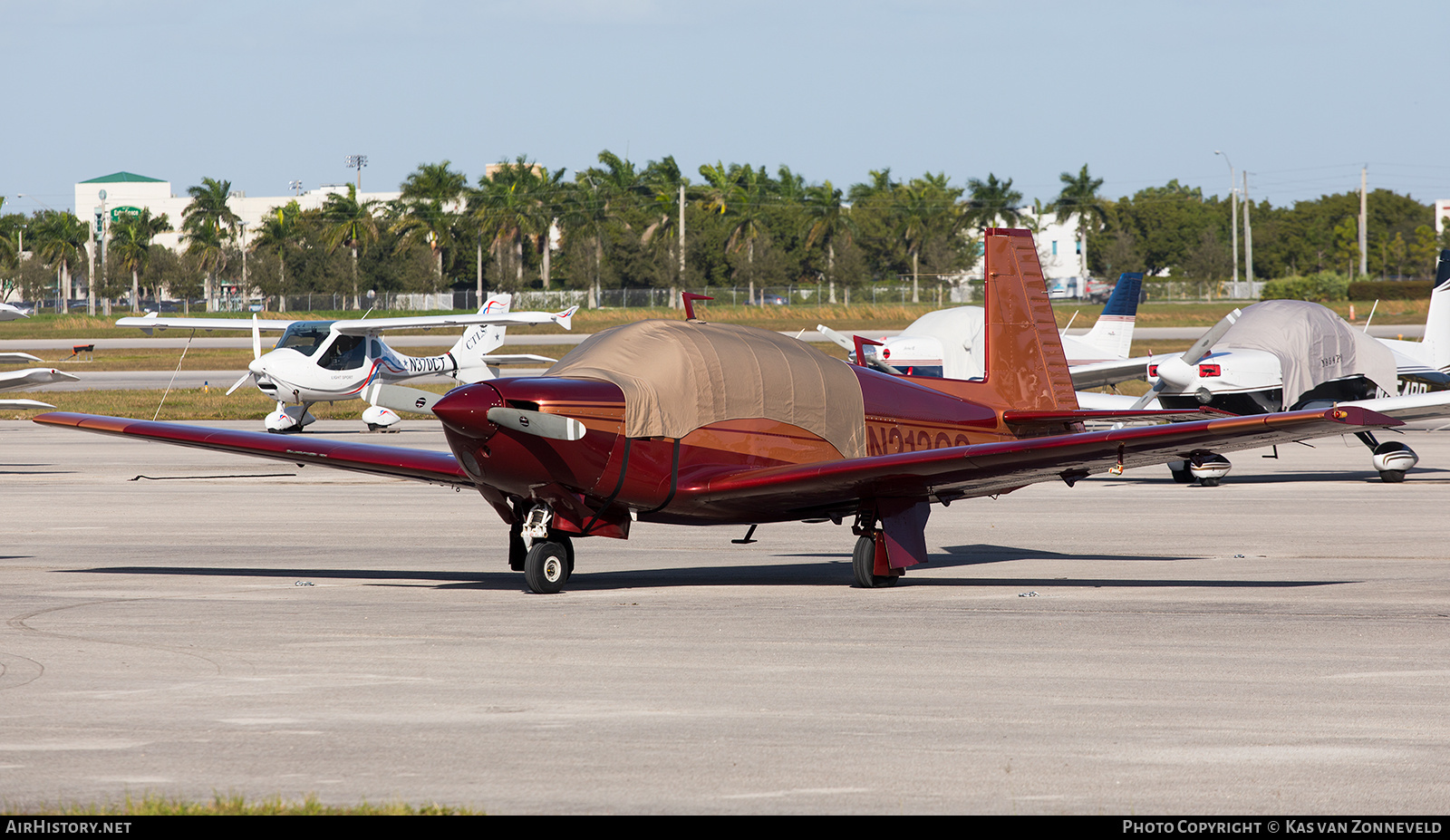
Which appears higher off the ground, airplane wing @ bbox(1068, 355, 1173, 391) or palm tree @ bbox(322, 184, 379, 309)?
palm tree @ bbox(322, 184, 379, 309)

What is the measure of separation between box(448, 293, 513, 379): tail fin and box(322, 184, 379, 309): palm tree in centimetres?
7425

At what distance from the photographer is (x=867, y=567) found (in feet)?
35.6

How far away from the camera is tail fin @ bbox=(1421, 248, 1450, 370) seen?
22.0 meters

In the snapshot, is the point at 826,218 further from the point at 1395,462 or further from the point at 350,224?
the point at 1395,462

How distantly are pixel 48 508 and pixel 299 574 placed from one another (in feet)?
23.2

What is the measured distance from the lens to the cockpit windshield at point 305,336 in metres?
30.2

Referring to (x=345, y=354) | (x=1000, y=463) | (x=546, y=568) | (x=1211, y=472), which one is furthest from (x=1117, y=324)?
(x=546, y=568)

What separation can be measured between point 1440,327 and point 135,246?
384 ft

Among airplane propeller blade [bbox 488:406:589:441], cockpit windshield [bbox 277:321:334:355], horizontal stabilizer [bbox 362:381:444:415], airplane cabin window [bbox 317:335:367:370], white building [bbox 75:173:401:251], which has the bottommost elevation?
airplane propeller blade [bbox 488:406:589:441]

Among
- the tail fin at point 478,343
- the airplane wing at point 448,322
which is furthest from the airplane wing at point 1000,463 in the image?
the tail fin at point 478,343

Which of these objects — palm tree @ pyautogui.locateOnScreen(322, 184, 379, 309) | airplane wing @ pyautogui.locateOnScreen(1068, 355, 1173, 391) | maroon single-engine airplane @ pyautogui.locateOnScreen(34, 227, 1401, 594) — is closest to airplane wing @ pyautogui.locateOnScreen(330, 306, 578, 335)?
airplane wing @ pyautogui.locateOnScreen(1068, 355, 1173, 391)

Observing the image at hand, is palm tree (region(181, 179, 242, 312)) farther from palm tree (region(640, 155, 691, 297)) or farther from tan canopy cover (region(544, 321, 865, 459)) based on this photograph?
tan canopy cover (region(544, 321, 865, 459))

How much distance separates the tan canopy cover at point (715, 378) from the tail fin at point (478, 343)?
23.8m
